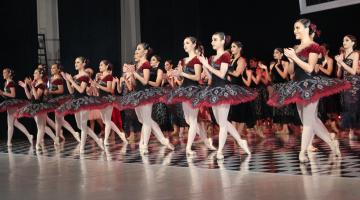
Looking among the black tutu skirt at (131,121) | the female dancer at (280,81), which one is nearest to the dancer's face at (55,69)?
the black tutu skirt at (131,121)

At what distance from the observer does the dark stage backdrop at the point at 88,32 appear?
49.4ft

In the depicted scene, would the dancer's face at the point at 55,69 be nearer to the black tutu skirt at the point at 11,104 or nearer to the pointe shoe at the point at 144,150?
the black tutu skirt at the point at 11,104

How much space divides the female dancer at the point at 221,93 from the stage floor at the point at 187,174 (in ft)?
1.33

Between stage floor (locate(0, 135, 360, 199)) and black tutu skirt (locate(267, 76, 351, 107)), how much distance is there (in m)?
0.61

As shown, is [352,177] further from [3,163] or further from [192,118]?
[3,163]

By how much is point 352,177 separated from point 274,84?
6.12 metres

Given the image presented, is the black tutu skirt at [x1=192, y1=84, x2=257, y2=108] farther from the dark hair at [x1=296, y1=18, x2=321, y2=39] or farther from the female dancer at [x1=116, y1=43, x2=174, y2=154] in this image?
the female dancer at [x1=116, y1=43, x2=174, y2=154]

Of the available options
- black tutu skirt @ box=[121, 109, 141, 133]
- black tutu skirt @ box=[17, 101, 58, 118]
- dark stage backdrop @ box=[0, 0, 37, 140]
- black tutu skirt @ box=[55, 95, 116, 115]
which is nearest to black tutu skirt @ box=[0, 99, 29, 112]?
black tutu skirt @ box=[17, 101, 58, 118]

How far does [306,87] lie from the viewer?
→ 6777 mm

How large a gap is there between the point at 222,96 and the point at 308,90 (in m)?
1.13

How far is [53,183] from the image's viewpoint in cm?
624

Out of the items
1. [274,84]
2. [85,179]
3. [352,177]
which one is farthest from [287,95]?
[274,84]

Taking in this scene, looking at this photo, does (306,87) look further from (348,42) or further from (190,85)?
(348,42)

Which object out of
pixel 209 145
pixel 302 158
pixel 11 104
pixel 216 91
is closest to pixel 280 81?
pixel 209 145
